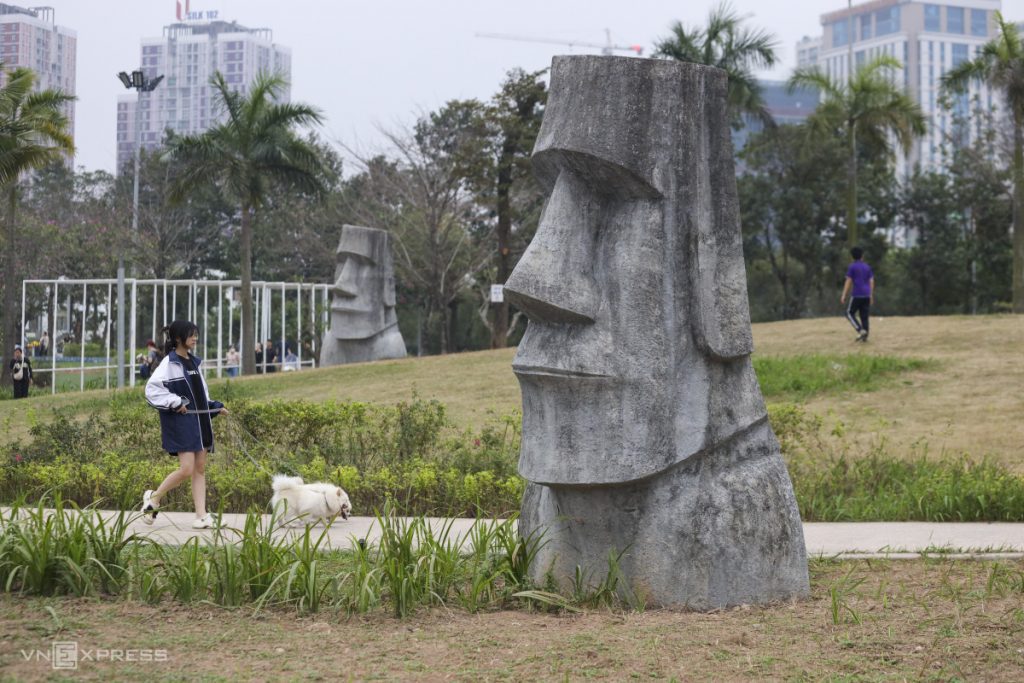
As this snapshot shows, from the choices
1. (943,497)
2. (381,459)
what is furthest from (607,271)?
(381,459)

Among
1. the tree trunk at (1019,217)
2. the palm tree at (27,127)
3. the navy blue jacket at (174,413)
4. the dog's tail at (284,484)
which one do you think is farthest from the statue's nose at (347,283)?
the navy blue jacket at (174,413)

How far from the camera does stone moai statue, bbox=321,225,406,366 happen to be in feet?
75.0

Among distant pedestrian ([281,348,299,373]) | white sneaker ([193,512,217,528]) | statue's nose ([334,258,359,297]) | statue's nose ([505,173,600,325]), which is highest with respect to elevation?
statue's nose ([334,258,359,297])

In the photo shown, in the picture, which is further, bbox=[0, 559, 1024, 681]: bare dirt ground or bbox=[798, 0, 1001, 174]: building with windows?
bbox=[798, 0, 1001, 174]: building with windows

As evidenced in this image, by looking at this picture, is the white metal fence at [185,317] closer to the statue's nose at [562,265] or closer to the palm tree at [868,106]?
the palm tree at [868,106]

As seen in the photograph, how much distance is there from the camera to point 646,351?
516 centimetres

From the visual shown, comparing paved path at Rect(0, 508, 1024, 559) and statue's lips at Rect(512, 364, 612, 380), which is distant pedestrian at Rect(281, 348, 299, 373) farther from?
statue's lips at Rect(512, 364, 612, 380)

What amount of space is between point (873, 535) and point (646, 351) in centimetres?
307

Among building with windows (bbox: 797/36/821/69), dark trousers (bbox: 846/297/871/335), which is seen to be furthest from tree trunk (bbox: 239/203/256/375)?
building with windows (bbox: 797/36/821/69)

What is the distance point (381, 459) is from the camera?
9867mm

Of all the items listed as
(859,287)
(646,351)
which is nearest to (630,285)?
(646,351)

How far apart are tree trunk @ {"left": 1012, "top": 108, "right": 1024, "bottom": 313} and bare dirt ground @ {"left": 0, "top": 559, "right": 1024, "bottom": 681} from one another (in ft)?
71.3

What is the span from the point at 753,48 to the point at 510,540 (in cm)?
2473

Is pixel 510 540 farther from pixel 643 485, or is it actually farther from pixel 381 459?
pixel 381 459
